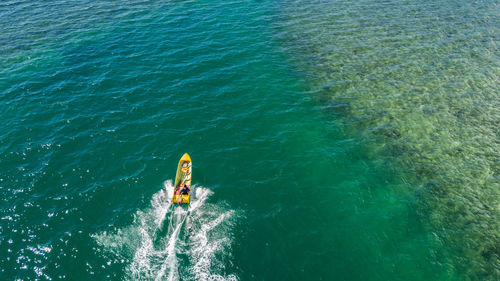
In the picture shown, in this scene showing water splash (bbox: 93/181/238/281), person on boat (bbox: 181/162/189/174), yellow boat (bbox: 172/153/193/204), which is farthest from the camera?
person on boat (bbox: 181/162/189/174)

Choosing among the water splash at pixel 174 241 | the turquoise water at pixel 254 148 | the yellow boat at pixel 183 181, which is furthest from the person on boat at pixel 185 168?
the water splash at pixel 174 241

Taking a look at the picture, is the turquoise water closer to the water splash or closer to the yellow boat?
the water splash

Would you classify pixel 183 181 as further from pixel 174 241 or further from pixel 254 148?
pixel 254 148

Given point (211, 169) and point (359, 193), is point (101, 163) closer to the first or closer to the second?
point (211, 169)

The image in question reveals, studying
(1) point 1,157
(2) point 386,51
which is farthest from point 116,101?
(2) point 386,51

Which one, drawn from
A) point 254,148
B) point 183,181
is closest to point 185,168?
point 183,181

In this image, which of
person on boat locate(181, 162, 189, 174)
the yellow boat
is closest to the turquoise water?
the yellow boat
